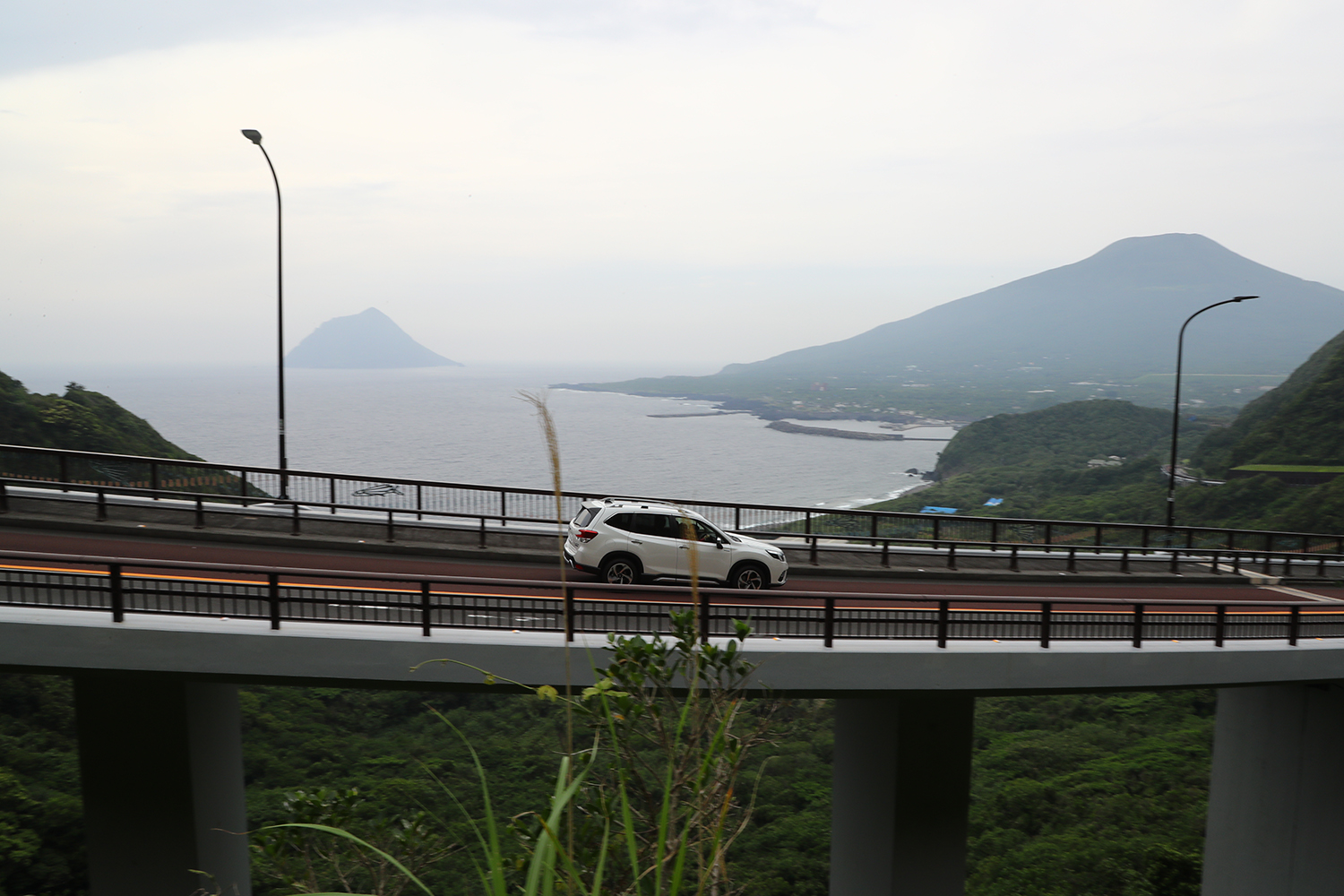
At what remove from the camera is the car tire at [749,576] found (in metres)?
14.6

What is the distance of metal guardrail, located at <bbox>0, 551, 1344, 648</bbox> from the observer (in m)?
10.4

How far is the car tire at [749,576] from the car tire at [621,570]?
5.33ft

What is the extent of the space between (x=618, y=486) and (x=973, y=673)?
10830 cm

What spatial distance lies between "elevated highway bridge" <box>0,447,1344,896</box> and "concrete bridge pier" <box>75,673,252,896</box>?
3 cm

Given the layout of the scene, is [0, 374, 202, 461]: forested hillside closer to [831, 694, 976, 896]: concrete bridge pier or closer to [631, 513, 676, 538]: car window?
[631, 513, 676, 538]: car window

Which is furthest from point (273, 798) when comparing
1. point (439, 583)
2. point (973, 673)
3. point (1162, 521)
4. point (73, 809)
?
point (1162, 521)

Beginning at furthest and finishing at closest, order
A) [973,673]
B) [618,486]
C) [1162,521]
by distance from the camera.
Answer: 1. [618,486]
2. [1162,521]
3. [973,673]

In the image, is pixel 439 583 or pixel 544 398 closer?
pixel 544 398

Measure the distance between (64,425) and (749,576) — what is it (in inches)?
1596

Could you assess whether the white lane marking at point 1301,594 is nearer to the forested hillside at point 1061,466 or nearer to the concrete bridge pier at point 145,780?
the concrete bridge pier at point 145,780

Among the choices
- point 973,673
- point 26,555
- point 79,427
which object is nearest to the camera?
point 26,555

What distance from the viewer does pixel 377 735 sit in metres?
34.6

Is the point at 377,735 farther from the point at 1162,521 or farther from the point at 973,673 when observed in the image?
the point at 1162,521

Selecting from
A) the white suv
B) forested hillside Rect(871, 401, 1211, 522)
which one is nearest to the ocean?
forested hillside Rect(871, 401, 1211, 522)
